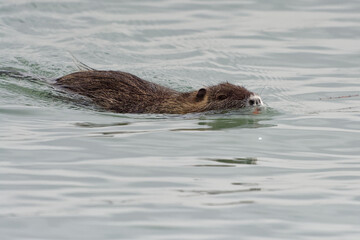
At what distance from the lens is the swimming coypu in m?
9.07

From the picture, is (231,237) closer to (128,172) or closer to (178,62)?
(128,172)

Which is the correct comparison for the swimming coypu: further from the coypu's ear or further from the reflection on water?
the reflection on water

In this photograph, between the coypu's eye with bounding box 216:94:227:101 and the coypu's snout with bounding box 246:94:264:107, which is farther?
the coypu's eye with bounding box 216:94:227:101

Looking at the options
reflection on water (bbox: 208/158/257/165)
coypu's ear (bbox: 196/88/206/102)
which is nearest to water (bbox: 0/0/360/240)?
reflection on water (bbox: 208/158/257/165)

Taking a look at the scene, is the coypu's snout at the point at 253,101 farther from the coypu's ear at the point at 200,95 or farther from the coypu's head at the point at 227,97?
the coypu's ear at the point at 200,95

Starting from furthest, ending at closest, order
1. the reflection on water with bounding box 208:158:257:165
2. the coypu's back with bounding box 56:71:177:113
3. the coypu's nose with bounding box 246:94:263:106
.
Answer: the coypu's back with bounding box 56:71:177:113
the coypu's nose with bounding box 246:94:263:106
the reflection on water with bounding box 208:158:257:165

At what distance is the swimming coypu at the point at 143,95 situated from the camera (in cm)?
907

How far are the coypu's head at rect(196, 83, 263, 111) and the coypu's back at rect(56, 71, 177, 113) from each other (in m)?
0.51

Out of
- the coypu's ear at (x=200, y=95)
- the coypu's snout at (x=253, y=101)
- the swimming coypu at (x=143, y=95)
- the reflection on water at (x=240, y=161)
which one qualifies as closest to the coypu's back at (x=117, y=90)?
the swimming coypu at (x=143, y=95)

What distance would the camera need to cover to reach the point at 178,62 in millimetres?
11938

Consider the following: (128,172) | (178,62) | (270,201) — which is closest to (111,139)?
(128,172)

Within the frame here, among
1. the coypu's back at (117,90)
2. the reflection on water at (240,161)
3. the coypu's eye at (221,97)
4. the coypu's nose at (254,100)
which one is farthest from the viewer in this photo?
the coypu's back at (117,90)

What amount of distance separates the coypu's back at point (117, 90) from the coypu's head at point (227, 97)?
51 cm

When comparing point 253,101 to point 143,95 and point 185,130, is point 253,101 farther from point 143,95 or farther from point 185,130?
point 143,95
